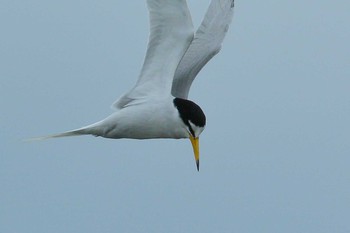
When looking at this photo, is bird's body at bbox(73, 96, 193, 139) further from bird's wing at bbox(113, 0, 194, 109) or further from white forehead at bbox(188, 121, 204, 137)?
bird's wing at bbox(113, 0, 194, 109)

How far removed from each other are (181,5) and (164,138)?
1628 mm

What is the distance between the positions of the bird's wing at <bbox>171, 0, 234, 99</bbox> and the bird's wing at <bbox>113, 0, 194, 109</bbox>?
6.42ft

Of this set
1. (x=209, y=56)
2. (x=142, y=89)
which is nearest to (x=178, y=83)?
(x=209, y=56)

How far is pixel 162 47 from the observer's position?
12602mm

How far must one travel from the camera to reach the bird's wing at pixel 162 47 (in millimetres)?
12312

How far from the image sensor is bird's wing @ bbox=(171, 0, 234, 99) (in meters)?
14.8

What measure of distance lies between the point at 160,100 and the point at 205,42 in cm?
302

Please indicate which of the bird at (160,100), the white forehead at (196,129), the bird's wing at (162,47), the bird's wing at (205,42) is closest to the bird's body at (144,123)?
the bird at (160,100)

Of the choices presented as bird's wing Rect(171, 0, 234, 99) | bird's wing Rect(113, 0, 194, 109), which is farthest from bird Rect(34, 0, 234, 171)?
bird's wing Rect(171, 0, 234, 99)

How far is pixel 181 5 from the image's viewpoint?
12195 millimetres

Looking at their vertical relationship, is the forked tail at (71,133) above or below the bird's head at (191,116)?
below

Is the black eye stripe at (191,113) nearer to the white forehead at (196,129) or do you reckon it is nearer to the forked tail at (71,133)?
the white forehead at (196,129)

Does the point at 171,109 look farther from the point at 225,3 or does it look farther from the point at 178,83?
the point at 225,3

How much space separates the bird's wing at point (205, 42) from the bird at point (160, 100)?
6.53 feet
